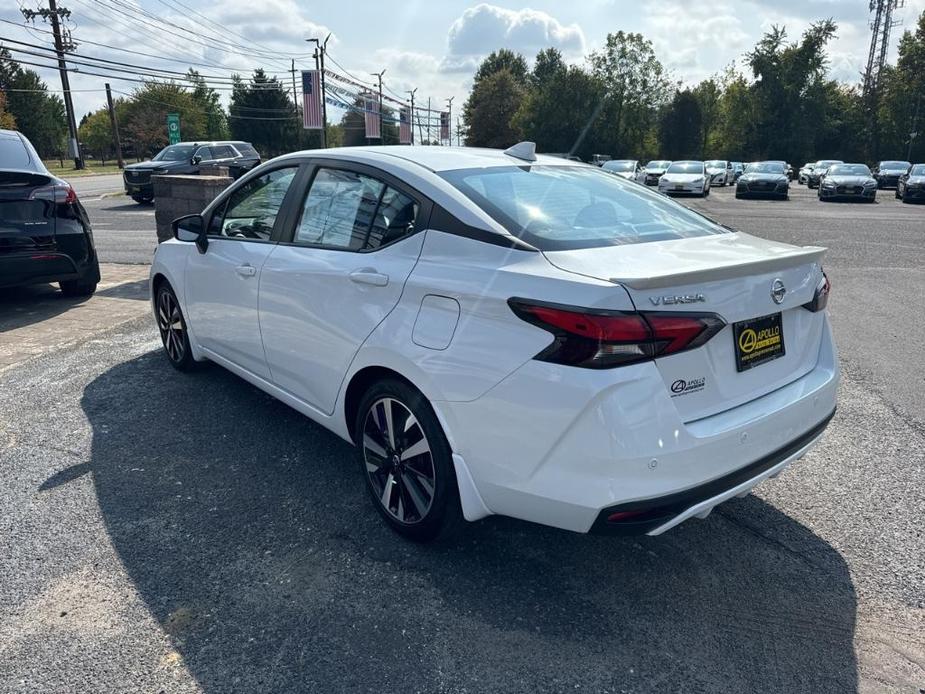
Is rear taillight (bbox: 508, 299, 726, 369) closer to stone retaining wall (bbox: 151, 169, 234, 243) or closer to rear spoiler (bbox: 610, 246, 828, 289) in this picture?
rear spoiler (bbox: 610, 246, 828, 289)

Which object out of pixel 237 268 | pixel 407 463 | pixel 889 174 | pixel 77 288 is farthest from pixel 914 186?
pixel 407 463

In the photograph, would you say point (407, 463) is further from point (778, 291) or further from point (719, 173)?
point (719, 173)

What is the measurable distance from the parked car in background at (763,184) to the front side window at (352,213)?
2702 centimetres

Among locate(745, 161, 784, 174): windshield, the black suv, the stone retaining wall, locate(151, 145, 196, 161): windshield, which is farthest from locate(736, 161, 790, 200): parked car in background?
the stone retaining wall

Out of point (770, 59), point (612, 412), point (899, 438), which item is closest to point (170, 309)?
point (612, 412)

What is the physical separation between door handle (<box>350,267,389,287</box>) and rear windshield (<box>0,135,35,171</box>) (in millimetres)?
5571

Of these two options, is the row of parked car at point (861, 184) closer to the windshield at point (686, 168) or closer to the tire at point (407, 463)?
the windshield at point (686, 168)

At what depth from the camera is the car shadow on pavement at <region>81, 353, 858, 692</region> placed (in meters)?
2.29

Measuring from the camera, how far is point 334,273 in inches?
124

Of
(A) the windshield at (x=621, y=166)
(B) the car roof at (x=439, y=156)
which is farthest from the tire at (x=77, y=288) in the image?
(A) the windshield at (x=621, y=166)

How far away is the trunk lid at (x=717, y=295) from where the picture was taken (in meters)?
2.26

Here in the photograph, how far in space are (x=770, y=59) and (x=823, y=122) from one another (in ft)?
23.1

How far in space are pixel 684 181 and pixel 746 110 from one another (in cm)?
4347

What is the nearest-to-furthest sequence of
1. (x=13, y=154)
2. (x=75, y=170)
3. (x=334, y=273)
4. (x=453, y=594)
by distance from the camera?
1. (x=453, y=594)
2. (x=334, y=273)
3. (x=13, y=154)
4. (x=75, y=170)
